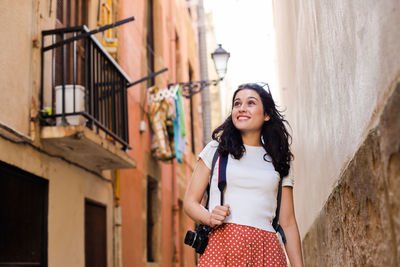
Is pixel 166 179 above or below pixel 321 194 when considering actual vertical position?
above

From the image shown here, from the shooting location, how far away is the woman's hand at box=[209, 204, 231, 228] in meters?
2.60

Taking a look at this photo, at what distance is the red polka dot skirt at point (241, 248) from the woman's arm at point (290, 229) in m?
0.09

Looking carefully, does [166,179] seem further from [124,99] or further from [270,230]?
[270,230]

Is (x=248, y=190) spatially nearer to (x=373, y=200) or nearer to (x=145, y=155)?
(x=373, y=200)

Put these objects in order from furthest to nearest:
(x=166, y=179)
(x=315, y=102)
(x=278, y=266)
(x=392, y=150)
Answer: (x=166, y=179)
(x=315, y=102)
(x=278, y=266)
(x=392, y=150)

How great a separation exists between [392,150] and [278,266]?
45.5 inches

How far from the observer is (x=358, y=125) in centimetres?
245

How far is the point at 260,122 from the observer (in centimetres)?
300

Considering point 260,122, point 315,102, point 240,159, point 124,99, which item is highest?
point 124,99

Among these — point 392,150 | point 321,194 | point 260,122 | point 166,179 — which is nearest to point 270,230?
point 260,122

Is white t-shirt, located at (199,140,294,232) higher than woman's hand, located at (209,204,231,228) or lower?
higher

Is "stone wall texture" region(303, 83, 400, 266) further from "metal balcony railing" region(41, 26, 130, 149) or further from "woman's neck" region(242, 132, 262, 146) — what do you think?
"metal balcony railing" region(41, 26, 130, 149)

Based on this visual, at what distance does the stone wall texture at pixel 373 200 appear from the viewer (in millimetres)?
1682

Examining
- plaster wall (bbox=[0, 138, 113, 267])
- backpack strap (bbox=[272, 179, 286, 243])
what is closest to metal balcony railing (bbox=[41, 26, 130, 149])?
plaster wall (bbox=[0, 138, 113, 267])
